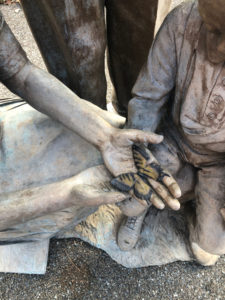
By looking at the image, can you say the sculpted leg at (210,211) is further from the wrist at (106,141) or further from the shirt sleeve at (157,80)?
the wrist at (106,141)

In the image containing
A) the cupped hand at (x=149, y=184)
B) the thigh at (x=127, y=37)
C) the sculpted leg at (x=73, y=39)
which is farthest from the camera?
the thigh at (x=127, y=37)

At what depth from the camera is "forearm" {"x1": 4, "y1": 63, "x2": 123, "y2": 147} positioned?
4.03 ft

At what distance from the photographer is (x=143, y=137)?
1.18 meters

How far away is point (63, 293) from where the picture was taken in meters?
1.57

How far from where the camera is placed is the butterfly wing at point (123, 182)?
46.5 inches

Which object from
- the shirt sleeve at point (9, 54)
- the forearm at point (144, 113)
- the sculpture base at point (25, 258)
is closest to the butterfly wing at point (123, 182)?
the forearm at point (144, 113)

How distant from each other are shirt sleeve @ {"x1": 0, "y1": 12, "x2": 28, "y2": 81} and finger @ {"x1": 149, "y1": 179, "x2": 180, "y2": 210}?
635 mm

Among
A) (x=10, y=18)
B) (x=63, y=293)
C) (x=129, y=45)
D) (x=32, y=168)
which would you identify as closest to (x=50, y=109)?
(x=32, y=168)

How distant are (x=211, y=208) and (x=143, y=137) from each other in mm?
459

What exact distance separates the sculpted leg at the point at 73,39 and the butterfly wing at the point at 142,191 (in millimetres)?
684

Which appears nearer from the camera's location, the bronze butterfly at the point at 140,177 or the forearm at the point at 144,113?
the bronze butterfly at the point at 140,177

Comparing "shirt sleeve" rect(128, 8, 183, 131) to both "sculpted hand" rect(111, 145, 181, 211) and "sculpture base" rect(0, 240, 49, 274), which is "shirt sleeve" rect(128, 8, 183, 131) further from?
"sculpture base" rect(0, 240, 49, 274)

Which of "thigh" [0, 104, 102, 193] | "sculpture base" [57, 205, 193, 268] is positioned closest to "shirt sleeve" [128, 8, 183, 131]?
"thigh" [0, 104, 102, 193]

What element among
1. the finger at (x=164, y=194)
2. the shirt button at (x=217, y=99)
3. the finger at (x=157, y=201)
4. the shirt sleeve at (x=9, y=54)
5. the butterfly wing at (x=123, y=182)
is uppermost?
the shirt sleeve at (x=9, y=54)
